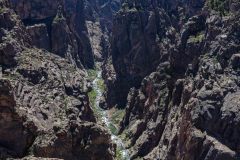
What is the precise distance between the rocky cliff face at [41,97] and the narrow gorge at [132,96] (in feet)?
0.57

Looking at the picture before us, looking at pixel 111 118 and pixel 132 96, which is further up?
pixel 132 96

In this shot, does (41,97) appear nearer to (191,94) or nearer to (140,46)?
(191,94)

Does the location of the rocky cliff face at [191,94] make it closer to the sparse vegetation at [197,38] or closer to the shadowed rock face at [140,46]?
the sparse vegetation at [197,38]

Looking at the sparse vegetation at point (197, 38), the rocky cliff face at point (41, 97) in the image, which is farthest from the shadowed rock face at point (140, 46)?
the sparse vegetation at point (197, 38)

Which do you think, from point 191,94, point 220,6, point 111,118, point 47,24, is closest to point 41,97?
point 191,94

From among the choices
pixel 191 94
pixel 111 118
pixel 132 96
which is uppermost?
pixel 191 94

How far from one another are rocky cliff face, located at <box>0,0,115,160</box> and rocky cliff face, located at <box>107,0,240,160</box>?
16.1 m

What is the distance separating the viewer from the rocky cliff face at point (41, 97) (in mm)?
75312

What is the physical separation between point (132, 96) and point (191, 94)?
166 feet

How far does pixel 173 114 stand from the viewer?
128 m

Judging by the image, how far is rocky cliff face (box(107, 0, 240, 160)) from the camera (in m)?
103

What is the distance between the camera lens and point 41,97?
396ft

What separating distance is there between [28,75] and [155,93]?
33.5 meters

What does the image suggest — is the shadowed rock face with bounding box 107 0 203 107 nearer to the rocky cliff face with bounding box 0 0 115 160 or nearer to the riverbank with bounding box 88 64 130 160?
the riverbank with bounding box 88 64 130 160
